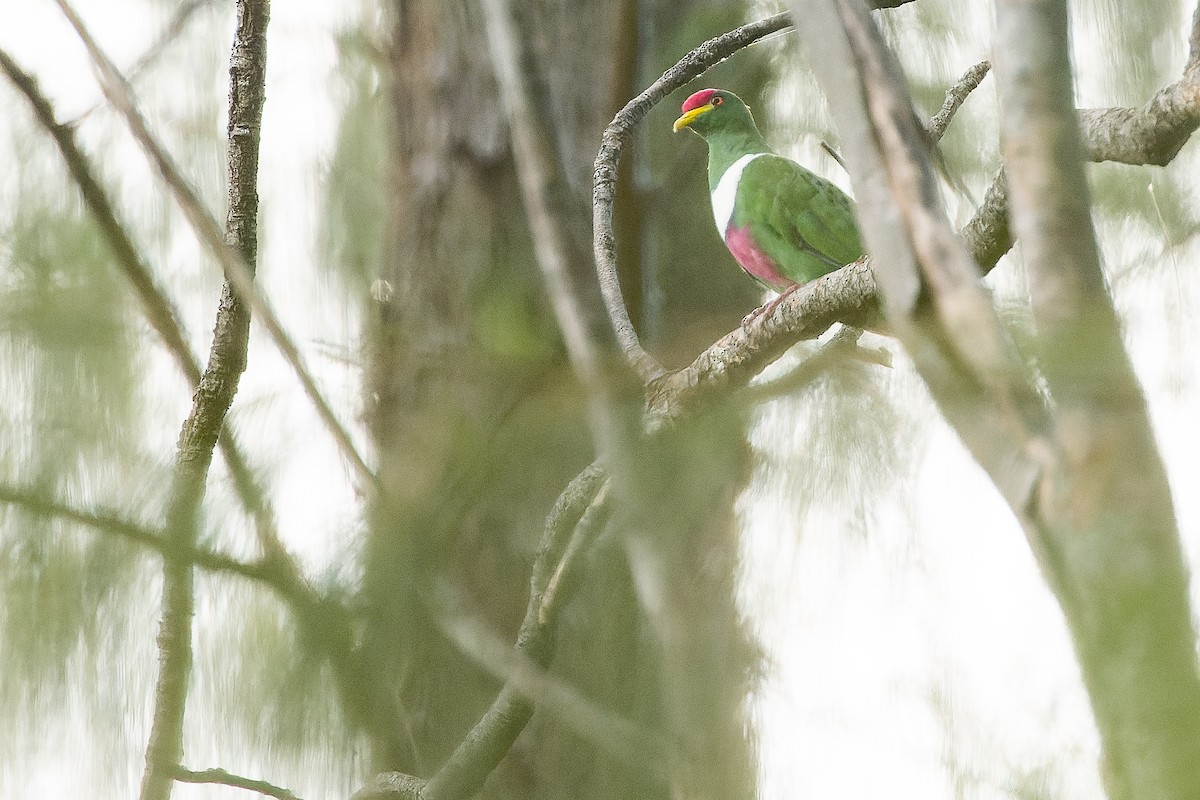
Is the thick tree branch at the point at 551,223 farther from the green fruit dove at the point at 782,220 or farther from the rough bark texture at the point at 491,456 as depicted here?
the green fruit dove at the point at 782,220

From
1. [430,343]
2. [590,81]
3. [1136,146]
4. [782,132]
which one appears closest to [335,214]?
[430,343]

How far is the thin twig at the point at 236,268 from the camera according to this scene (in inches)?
40.2

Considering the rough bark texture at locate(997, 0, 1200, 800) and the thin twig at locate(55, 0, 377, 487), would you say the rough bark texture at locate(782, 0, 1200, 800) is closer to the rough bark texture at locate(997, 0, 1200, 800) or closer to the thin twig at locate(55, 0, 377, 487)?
the rough bark texture at locate(997, 0, 1200, 800)

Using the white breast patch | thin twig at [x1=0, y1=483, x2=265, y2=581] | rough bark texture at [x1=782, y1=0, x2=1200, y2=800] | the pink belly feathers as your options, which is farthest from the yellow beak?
rough bark texture at [x1=782, y1=0, x2=1200, y2=800]

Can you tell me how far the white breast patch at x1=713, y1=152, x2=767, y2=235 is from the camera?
202 cm

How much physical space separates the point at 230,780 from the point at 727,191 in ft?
4.43

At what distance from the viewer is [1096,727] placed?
1.64 feet

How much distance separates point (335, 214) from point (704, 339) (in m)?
0.75

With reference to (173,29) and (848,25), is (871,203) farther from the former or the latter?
(173,29)

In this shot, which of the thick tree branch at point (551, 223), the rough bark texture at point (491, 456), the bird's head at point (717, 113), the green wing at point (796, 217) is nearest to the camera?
the thick tree branch at point (551, 223)

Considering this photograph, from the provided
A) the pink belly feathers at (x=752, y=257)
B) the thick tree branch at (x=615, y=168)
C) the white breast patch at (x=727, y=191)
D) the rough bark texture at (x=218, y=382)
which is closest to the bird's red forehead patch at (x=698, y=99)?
the white breast patch at (x=727, y=191)

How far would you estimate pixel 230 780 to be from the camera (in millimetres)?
1137

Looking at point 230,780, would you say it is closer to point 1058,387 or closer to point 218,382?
point 218,382

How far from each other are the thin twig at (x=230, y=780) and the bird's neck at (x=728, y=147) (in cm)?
140
